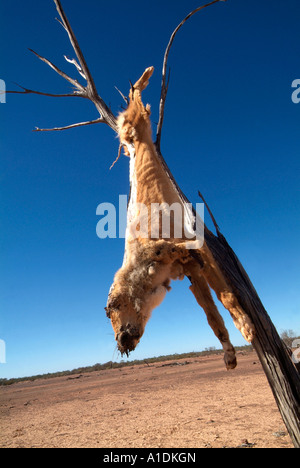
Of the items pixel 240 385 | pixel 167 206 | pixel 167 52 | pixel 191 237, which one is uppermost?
pixel 240 385

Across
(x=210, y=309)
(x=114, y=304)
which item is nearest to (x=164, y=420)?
(x=210, y=309)

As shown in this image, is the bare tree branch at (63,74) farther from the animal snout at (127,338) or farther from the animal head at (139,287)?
the animal snout at (127,338)

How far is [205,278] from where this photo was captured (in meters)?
4.63

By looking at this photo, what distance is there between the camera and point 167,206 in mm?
5035

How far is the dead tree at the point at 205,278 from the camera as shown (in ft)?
13.5

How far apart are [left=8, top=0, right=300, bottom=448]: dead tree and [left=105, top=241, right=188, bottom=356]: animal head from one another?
13mm

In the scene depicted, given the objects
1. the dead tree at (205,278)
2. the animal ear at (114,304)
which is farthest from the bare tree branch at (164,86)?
the animal ear at (114,304)

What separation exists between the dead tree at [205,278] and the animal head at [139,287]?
0.01 meters

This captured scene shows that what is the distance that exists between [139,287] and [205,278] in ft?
3.06

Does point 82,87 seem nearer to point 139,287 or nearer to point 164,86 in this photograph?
point 164,86

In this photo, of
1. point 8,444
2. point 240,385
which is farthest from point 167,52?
point 240,385

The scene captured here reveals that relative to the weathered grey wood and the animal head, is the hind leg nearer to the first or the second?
the animal head
